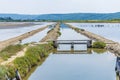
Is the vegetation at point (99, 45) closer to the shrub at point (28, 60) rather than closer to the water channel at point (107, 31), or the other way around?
the shrub at point (28, 60)

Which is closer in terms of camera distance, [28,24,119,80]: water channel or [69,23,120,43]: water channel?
[28,24,119,80]: water channel

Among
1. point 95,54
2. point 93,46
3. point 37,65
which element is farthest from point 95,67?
point 93,46

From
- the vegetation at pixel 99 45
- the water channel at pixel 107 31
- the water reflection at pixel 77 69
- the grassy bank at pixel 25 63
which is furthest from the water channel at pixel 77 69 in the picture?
the water channel at pixel 107 31

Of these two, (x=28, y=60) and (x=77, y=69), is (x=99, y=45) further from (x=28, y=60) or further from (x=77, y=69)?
(x=28, y=60)

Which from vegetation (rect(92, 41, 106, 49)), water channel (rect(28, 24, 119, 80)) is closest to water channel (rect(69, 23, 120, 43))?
vegetation (rect(92, 41, 106, 49))

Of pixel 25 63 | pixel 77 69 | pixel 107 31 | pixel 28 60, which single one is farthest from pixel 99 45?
pixel 107 31

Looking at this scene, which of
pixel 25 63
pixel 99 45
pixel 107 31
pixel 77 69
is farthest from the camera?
pixel 107 31

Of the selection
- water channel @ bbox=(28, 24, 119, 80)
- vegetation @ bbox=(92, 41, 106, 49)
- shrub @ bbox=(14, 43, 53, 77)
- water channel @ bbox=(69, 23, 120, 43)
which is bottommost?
water channel @ bbox=(69, 23, 120, 43)

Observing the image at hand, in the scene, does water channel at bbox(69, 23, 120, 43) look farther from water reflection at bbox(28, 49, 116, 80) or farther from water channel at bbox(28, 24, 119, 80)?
water reflection at bbox(28, 49, 116, 80)

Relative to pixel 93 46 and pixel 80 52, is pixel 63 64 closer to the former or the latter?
pixel 80 52

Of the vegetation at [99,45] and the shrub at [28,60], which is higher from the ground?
the shrub at [28,60]

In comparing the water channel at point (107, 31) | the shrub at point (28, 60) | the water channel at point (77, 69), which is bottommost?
the water channel at point (107, 31)
